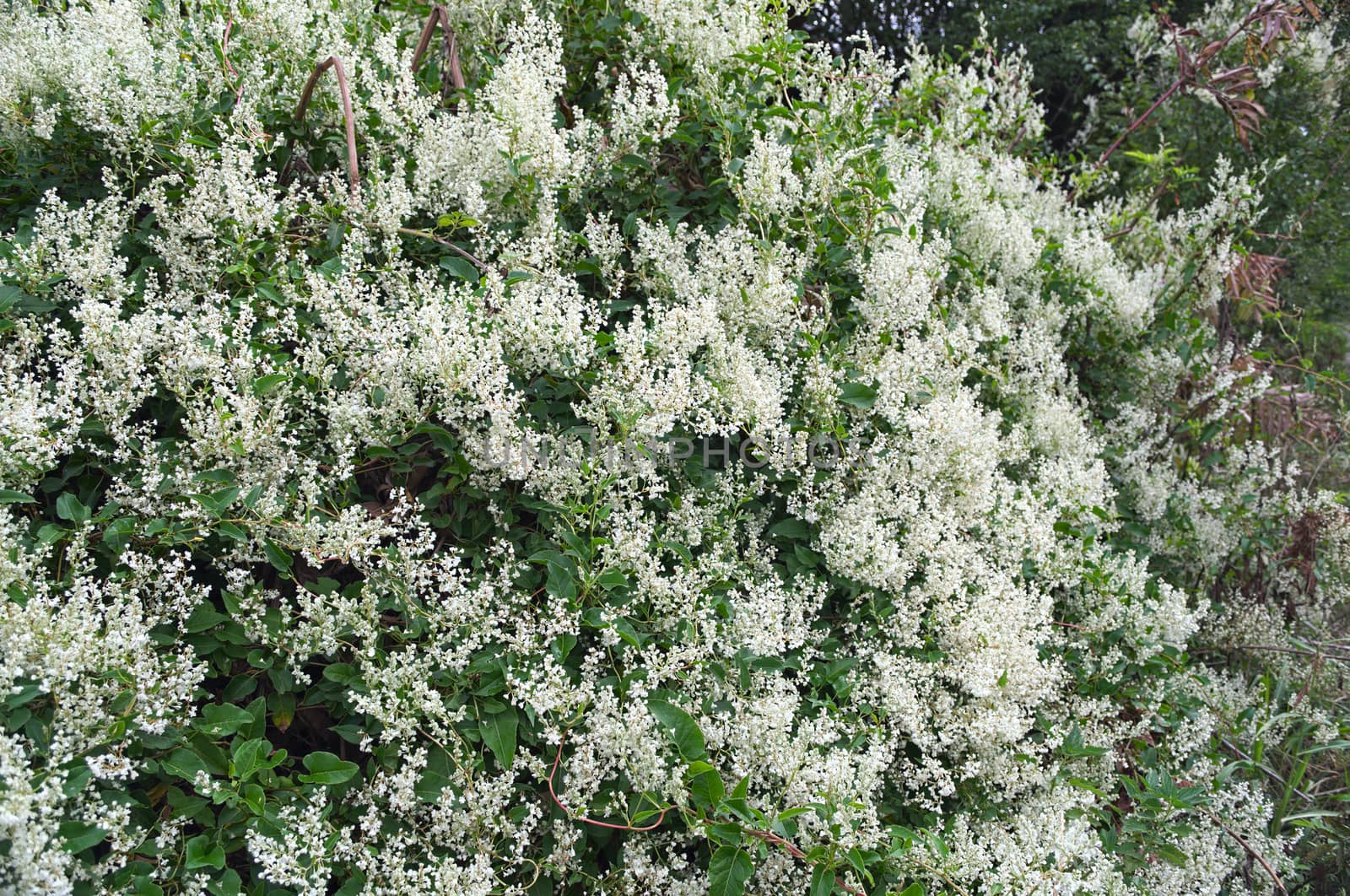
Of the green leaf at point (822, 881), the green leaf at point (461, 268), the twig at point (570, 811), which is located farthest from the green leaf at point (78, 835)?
the green leaf at point (461, 268)

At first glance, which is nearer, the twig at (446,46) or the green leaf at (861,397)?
the green leaf at (861,397)

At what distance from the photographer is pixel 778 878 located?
205 centimetres

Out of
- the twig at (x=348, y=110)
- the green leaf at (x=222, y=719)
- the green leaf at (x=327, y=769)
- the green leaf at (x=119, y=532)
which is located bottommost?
the green leaf at (x=327, y=769)

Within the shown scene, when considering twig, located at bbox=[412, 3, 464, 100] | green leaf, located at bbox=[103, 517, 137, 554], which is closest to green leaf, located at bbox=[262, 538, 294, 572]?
green leaf, located at bbox=[103, 517, 137, 554]

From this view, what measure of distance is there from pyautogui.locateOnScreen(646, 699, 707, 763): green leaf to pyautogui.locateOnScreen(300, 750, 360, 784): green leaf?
65 centimetres

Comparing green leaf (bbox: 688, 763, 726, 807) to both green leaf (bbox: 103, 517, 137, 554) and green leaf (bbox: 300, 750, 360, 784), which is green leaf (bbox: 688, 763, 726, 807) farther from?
green leaf (bbox: 103, 517, 137, 554)

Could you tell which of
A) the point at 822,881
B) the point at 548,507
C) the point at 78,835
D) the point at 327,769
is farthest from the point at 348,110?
the point at 822,881

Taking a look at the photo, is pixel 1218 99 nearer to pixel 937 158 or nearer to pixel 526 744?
pixel 937 158

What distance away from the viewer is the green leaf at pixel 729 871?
69.1 inches

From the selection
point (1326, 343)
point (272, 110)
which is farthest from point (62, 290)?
point (1326, 343)

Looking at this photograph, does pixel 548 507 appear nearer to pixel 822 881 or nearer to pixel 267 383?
pixel 267 383

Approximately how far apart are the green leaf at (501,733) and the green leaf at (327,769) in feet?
0.90

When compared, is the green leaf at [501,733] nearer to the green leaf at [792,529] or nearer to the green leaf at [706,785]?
the green leaf at [706,785]

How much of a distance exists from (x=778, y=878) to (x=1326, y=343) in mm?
7750
